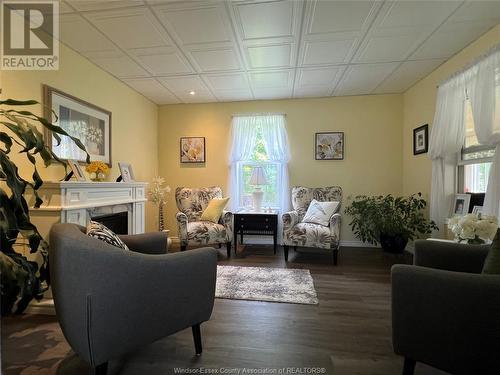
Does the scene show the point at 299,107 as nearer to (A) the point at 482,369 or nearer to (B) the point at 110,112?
(B) the point at 110,112

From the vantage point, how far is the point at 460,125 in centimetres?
275

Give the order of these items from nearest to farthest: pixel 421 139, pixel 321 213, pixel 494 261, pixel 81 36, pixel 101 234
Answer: pixel 494 261 → pixel 101 234 → pixel 81 36 → pixel 421 139 → pixel 321 213

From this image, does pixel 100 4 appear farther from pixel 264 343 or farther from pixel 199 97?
pixel 264 343

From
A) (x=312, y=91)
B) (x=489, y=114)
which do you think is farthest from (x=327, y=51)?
(x=489, y=114)

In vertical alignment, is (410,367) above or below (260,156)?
below

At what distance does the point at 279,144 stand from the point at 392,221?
1.99m

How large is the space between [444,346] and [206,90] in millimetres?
3751

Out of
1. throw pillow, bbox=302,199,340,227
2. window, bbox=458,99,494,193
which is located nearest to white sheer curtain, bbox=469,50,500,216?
window, bbox=458,99,494,193

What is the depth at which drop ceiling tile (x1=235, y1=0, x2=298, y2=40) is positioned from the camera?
2020 millimetres

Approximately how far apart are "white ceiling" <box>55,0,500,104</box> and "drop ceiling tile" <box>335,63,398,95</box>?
0.01 m

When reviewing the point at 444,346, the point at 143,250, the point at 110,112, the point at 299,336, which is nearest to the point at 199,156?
the point at 110,112

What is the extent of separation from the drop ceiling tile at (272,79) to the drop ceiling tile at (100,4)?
1601mm

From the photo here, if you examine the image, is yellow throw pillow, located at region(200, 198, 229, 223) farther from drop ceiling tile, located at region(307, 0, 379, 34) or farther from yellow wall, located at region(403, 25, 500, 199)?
yellow wall, located at region(403, 25, 500, 199)

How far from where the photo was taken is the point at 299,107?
168 inches
